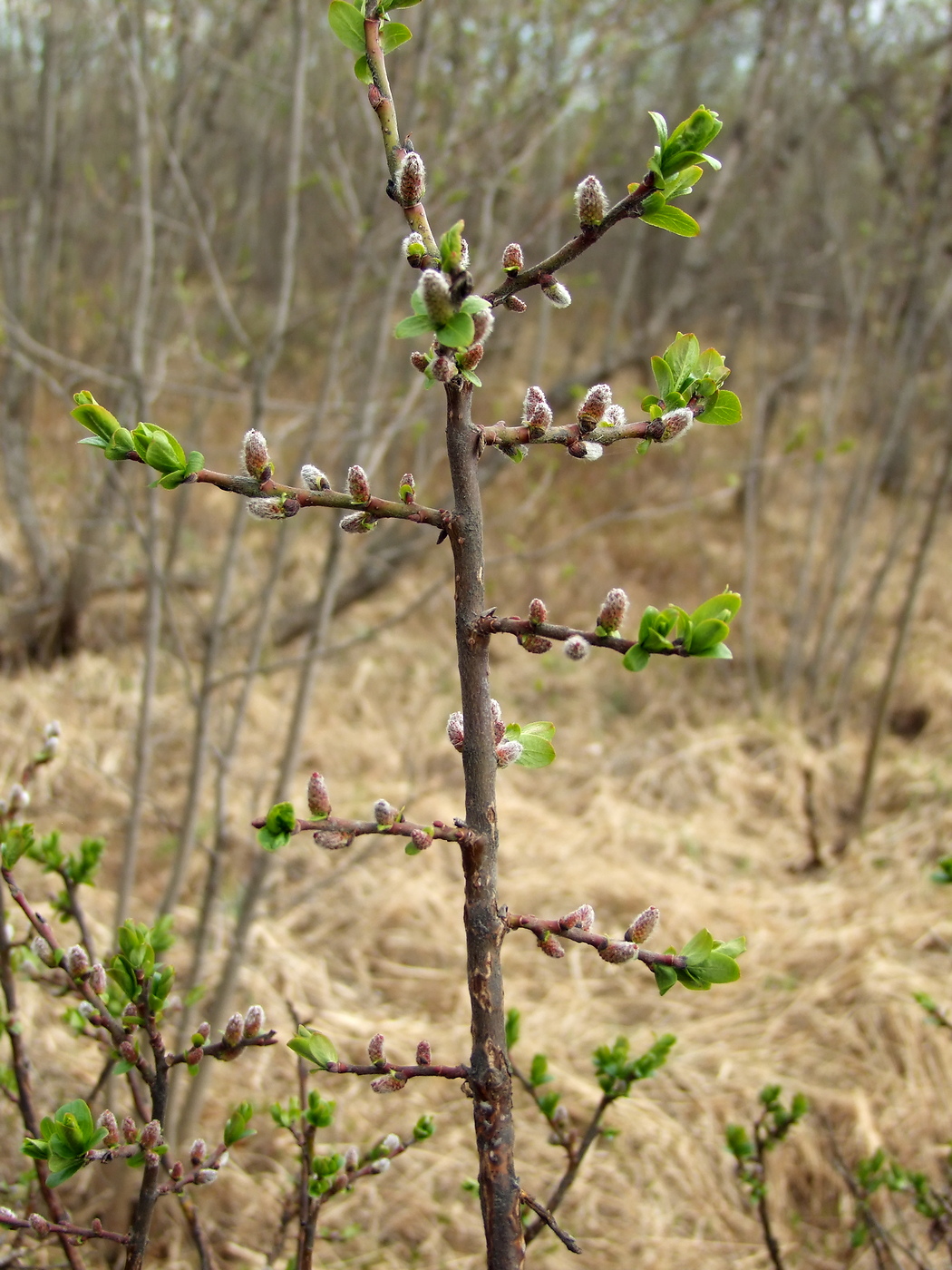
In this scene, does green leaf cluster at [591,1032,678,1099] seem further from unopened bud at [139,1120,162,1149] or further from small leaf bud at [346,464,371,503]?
small leaf bud at [346,464,371,503]

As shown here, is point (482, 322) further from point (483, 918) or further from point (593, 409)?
point (483, 918)

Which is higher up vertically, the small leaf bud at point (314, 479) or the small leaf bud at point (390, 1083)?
the small leaf bud at point (314, 479)

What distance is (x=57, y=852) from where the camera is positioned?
50.2 inches

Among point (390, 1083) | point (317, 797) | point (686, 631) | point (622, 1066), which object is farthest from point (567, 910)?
point (686, 631)

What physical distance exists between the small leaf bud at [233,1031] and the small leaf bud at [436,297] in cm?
72

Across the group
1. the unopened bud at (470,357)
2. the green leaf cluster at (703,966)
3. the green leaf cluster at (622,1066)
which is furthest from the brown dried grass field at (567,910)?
the unopened bud at (470,357)

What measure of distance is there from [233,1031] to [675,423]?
748mm

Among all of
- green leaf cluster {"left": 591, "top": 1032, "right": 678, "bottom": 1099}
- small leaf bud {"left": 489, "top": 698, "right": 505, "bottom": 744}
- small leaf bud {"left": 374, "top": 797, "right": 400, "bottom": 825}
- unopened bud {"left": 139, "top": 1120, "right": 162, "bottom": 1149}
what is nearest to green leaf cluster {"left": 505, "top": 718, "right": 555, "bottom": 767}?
small leaf bud {"left": 489, "top": 698, "right": 505, "bottom": 744}

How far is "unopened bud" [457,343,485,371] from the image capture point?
69 centimetres

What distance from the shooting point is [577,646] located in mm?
703

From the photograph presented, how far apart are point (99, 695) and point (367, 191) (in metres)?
3.30

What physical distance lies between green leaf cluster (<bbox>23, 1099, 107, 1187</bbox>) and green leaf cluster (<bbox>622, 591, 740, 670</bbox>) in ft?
2.12

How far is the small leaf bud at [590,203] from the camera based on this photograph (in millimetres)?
717

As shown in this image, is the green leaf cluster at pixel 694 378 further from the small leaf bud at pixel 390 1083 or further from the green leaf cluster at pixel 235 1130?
the green leaf cluster at pixel 235 1130
